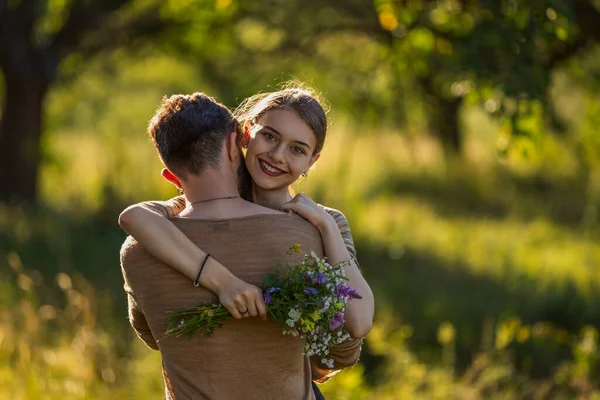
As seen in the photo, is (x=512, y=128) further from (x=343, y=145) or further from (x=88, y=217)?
(x=343, y=145)

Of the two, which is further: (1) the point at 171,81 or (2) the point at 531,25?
(1) the point at 171,81

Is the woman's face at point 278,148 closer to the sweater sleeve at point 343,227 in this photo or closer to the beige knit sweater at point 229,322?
the sweater sleeve at point 343,227

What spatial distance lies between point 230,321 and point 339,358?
0.41 m

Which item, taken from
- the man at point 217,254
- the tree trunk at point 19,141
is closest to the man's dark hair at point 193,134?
the man at point 217,254

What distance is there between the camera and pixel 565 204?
1568cm

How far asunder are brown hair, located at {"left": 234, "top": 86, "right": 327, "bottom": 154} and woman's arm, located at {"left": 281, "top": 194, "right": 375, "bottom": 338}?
331mm

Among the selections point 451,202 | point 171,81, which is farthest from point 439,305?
point 171,81

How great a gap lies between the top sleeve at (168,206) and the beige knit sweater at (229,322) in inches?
3.4

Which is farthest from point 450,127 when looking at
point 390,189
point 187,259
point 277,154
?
point 187,259

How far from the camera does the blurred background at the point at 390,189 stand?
5.62m

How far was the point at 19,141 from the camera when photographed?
1227 centimetres

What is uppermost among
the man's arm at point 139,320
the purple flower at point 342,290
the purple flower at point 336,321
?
the purple flower at point 342,290

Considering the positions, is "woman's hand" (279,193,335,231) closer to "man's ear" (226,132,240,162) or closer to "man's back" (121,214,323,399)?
"man's back" (121,214,323,399)

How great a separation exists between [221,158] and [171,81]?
25.8 meters
